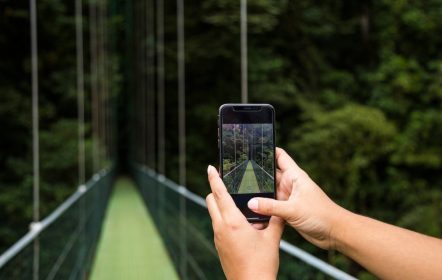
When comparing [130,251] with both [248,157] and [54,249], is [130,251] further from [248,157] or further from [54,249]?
[248,157]

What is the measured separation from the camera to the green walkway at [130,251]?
5358 millimetres

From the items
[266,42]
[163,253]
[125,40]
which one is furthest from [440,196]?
[125,40]

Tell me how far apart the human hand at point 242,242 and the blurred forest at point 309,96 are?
9.20 metres

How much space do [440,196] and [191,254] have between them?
27.2 feet

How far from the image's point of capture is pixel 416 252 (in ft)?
2.31

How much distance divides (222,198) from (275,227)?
66 millimetres

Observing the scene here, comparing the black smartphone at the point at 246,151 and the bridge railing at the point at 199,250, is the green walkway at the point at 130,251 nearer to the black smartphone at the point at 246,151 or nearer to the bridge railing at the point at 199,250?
the bridge railing at the point at 199,250

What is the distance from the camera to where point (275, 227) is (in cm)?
75

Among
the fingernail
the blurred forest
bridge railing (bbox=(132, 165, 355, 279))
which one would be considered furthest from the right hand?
the blurred forest

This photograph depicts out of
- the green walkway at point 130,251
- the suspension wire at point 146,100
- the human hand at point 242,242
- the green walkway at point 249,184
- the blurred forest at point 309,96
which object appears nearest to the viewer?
the human hand at point 242,242

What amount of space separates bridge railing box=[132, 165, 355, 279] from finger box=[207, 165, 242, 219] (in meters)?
0.53

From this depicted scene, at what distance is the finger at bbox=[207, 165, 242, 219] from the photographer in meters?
0.74

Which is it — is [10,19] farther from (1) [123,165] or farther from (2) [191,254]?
(1) [123,165]

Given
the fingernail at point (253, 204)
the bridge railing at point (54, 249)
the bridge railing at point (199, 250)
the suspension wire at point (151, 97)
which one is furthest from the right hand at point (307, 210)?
the suspension wire at point (151, 97)
